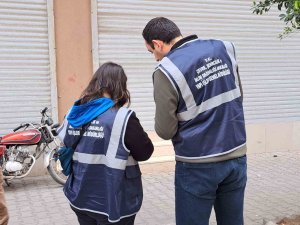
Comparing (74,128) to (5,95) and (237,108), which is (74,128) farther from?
(5,95)

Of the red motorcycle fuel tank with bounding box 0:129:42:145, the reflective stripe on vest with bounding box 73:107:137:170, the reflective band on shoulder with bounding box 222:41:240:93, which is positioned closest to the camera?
the reflective stripe on vest with bounding box 73:107:137:170

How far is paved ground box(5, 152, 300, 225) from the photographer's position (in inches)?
184

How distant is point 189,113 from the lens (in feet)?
7.86

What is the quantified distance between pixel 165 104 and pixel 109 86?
379 mm

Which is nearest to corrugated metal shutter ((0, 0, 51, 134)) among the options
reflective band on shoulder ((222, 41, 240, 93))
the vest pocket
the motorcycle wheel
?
the motorcycle wheel

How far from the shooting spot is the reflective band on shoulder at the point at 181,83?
2.36 metres

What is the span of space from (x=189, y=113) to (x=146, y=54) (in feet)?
15.5

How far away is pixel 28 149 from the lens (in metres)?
5.85

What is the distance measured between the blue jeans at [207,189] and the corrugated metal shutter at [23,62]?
4338 millimetres

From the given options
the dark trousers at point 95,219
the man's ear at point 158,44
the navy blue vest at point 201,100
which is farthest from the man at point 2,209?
the man's ear at point 158,44

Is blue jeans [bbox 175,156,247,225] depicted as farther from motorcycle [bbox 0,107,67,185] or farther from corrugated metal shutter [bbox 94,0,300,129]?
corrugated metal shutter [bbox 94,0,300,129]

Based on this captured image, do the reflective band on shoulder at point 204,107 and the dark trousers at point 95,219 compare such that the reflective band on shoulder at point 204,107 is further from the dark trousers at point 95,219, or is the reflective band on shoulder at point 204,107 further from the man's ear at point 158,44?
the dark trousers at point 95,219

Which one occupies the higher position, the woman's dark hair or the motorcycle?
the woman's dark hair

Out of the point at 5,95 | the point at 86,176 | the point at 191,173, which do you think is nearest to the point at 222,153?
the point at 191,173
